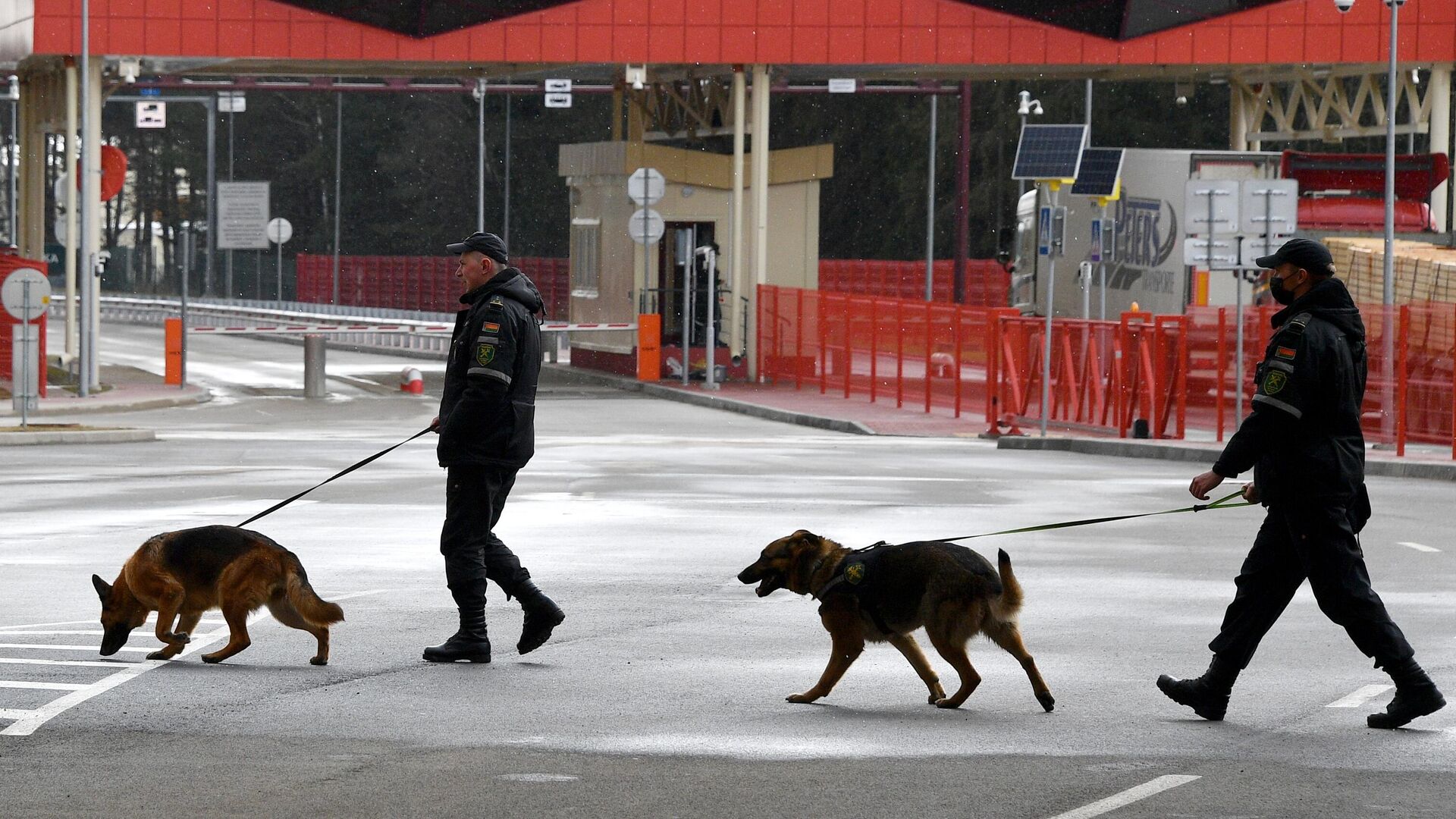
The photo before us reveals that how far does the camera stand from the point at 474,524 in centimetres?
909

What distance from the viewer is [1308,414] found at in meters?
7.71

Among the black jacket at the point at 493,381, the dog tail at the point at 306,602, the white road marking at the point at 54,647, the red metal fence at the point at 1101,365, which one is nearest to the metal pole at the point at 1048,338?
the red metal fence at the point at 1101,365

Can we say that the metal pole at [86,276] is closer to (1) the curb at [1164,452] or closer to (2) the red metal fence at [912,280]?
(1) the curb at [1164,452]

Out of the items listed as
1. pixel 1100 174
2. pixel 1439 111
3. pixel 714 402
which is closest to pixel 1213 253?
pixel 1100 174

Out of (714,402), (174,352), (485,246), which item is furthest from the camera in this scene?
(174,352)

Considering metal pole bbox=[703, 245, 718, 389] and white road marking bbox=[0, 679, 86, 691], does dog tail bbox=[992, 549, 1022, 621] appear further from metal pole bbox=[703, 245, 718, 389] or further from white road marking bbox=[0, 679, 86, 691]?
metal pole bbox=[703, 245, 718, 389]

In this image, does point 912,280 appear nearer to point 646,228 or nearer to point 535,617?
point 646,228

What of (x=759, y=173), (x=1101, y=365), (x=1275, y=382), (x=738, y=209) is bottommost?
(x=1101, y=365)

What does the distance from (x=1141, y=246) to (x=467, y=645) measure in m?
24.3

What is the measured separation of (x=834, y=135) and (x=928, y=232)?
20.3 m

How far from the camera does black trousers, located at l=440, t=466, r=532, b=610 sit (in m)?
9.07

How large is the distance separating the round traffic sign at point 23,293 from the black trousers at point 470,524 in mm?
16845

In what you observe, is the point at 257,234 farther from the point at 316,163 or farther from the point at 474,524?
the point at 474,524

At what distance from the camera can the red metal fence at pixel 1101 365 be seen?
22359 millimetres
